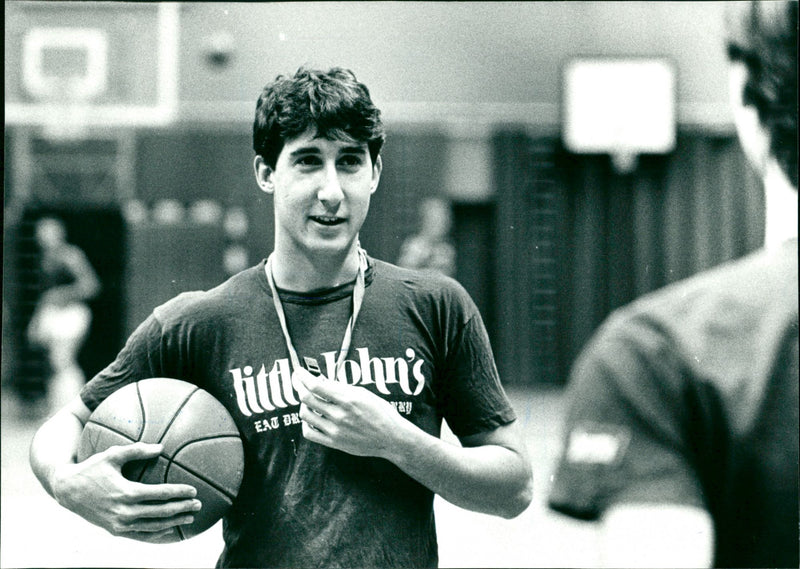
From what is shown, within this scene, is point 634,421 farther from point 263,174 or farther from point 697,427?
point 263,174

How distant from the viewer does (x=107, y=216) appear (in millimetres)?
4578

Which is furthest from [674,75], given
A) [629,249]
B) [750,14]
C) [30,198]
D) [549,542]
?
[30,198]

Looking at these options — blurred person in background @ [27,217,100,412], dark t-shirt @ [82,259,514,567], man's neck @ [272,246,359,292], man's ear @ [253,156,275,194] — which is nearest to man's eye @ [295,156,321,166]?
man's ear @ [253,156,275,194]

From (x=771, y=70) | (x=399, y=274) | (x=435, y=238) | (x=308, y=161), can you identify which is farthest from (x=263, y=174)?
(x=771, y=70)

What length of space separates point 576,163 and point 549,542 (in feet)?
4.79

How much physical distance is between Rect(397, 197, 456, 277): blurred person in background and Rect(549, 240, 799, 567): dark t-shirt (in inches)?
76.8

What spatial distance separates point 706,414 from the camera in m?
1.61

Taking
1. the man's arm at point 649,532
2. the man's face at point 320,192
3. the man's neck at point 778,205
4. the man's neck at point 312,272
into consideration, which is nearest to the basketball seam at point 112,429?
the man's neck at point 312,272

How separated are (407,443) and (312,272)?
61 cm

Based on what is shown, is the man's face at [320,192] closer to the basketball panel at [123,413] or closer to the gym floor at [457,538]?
the basketball panel at [123,413]

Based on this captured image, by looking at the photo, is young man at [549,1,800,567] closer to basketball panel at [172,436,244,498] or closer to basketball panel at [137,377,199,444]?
basketball panel at [172,436,244,498]

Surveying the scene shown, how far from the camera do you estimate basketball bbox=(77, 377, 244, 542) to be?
9.01ft

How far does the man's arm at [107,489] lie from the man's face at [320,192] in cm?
79

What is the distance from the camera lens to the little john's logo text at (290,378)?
280 cm
